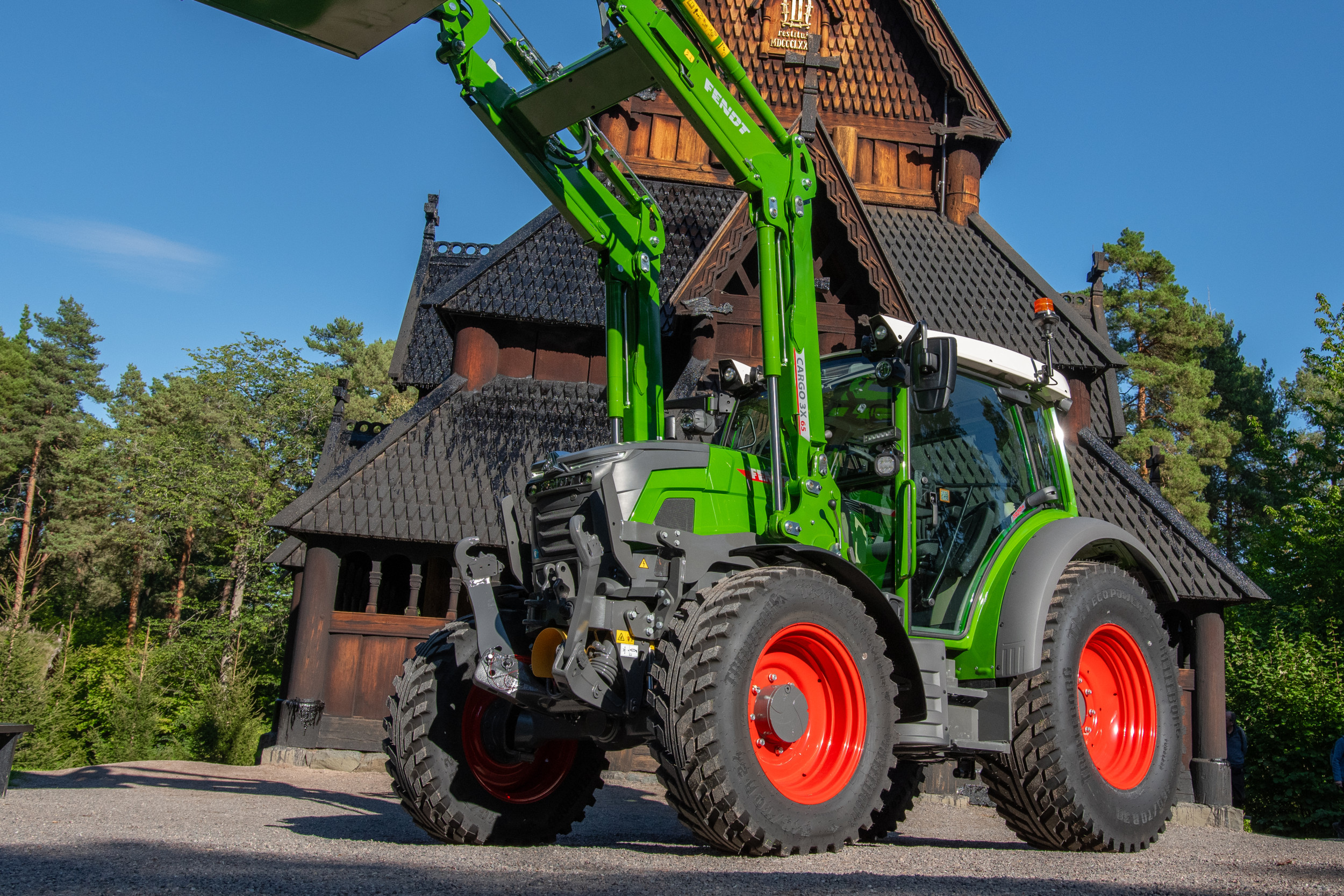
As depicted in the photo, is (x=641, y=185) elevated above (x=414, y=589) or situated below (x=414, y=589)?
above

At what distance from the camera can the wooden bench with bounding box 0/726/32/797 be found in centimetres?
752

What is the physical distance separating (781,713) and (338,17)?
353 cm

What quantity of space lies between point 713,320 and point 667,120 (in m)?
4.47

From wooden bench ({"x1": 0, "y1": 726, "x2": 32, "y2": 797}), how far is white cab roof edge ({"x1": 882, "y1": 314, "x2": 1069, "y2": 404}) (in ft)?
22.7

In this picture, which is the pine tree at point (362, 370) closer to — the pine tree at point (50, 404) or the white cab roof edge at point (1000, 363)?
the pine tree at point (50, 404)

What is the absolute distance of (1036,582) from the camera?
205 inches

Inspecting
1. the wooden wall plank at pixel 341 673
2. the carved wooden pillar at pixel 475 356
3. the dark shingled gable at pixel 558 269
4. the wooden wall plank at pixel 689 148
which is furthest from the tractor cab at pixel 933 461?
the wooden wall plank at pixel 689 148

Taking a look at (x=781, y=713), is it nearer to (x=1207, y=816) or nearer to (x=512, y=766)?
(x=512, y=766)

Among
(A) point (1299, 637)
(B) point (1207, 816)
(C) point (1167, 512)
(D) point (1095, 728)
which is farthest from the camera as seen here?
(A) point (1299, 637)

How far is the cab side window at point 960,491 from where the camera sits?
555 centimetres

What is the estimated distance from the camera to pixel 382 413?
47.7 meters

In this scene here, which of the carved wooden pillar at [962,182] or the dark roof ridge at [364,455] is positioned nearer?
the dark roof ridge at [364,455]

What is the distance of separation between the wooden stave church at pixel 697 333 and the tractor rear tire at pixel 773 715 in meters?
5.46

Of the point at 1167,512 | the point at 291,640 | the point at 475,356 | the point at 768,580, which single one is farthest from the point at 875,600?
the point at 291,640
